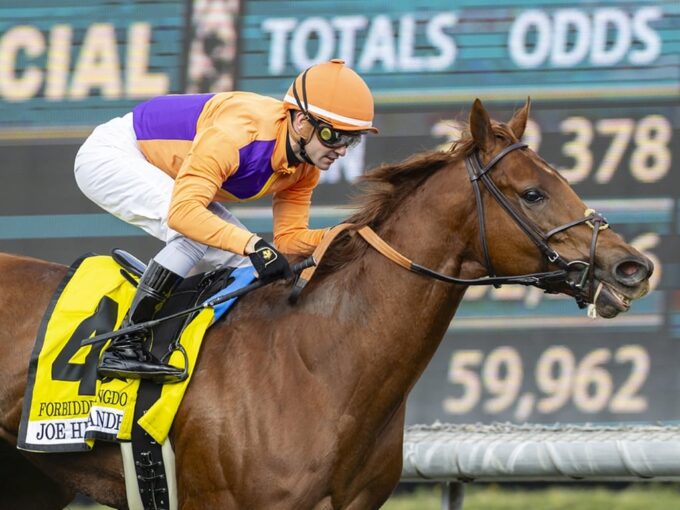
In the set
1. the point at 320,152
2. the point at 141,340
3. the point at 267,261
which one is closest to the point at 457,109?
the point at 320,152

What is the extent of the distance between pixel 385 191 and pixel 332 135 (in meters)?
0.23

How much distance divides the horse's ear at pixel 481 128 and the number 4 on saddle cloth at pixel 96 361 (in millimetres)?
790

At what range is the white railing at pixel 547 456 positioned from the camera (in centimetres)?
462

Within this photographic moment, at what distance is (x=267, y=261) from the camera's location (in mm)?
3574

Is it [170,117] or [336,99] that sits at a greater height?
[336,99]

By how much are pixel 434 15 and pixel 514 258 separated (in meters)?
2.13

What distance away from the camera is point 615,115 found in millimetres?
5359

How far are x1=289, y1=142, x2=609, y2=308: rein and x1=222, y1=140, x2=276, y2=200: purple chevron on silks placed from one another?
28 cm

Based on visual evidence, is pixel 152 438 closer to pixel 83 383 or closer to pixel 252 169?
pixel 83 383

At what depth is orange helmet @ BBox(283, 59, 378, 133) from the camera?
12.1 feet

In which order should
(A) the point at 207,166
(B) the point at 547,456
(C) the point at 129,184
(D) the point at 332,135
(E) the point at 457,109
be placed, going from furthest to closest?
(E) the point at 457,109
(B) the point at 547,456
(C) the point at 129,184
(D) the point at 332,135
(A) the point at 207,166

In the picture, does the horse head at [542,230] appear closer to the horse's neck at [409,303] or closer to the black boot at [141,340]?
the horse's neck at [409,303]

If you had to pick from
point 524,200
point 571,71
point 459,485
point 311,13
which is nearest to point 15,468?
point 459,485

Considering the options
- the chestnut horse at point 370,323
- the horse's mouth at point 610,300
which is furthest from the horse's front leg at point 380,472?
the horse's mouth at point 610,300
